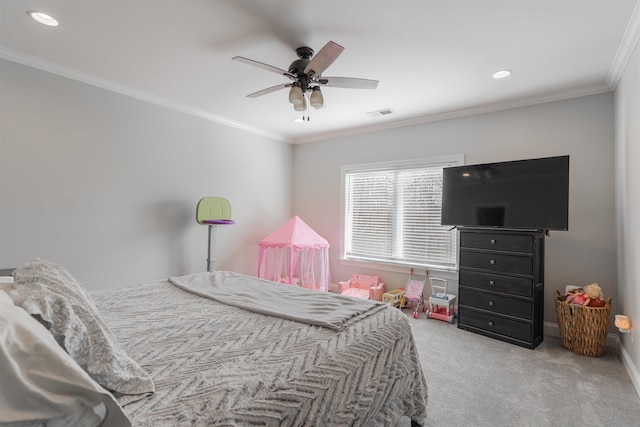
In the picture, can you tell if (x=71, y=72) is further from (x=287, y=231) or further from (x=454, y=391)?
(x=454, y=391)

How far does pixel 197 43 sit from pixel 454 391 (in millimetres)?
3204

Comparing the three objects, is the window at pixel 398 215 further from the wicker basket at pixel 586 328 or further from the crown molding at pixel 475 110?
the wicker basket at pixel 586 328

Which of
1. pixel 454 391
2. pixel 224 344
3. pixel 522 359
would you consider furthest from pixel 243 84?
pixel 522 359

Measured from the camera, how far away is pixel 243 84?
124 inches

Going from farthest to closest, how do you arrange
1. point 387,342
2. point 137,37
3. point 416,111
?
point 416,111 < point 137,37 < point 387,342

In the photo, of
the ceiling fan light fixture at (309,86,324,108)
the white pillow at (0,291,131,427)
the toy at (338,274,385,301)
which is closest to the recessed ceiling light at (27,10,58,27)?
the ceiling fan light fixture at (309,86,324,108)

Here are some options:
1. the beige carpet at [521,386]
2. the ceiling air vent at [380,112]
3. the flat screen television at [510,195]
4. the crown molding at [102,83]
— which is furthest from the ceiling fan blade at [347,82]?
the beige carpet at [521,386]

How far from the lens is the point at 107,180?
318 cm

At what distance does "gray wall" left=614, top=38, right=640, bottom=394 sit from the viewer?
2.21 meters

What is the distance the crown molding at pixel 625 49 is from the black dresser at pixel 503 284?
59.3 inches

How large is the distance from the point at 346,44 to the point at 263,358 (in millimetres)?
2267

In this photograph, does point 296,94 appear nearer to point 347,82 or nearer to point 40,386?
point 347,82

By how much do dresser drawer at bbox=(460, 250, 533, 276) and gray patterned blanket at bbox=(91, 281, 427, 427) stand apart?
1.81 m

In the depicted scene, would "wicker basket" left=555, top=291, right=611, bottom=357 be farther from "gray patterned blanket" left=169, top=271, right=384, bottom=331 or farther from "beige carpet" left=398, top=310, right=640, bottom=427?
"gray patterned blanket" left=169, top=271, right=384, bottom=331
